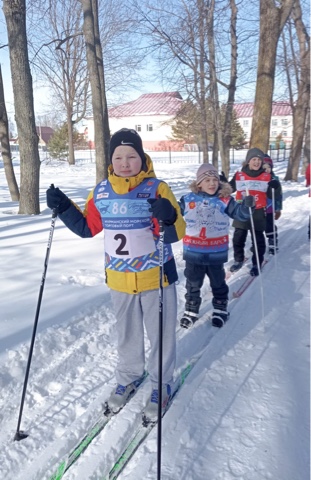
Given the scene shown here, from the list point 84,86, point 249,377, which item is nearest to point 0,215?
point 249,377

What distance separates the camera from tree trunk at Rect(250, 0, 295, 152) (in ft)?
28.2

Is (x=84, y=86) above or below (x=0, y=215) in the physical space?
above

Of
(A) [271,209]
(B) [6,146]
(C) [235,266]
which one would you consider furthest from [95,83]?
(C) [235,266]

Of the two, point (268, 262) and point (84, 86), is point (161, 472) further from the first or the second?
point (84, 86)

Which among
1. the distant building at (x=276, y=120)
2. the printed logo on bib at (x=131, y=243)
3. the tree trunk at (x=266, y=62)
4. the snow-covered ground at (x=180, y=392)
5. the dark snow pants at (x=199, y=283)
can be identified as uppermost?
the distant building at (x=276, y=120)

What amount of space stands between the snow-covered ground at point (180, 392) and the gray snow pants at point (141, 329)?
24cm

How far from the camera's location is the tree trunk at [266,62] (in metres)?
8.59

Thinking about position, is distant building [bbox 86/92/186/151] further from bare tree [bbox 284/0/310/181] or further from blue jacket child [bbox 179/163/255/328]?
blue jacket child [bbox 179/163/255/328]

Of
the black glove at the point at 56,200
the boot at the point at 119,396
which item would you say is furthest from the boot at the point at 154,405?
the black glove at the point at 56,200

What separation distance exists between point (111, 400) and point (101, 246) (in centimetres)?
413

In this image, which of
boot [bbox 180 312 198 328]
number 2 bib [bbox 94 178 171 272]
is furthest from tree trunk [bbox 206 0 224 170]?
number 2 bib [bbox 94 178 171 272]

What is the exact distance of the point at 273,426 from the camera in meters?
2.65

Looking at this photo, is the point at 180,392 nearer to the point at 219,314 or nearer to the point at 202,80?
the point at 219,314

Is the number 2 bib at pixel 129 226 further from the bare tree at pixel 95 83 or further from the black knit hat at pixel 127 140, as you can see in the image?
the bare tree at pixel 95 83
